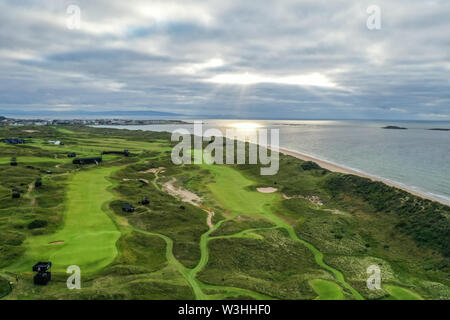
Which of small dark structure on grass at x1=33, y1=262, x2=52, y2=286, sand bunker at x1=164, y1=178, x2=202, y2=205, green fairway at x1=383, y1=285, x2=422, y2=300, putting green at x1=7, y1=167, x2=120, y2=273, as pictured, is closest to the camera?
small dark structure on grass at x1=33, y1=262, x2=52, y2=286

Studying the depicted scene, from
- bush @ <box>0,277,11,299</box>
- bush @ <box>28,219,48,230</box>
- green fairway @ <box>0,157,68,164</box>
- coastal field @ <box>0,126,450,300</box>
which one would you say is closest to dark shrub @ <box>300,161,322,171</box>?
coastal field @ <box>0,126,450,300</box>

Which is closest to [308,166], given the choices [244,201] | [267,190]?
[267,190]

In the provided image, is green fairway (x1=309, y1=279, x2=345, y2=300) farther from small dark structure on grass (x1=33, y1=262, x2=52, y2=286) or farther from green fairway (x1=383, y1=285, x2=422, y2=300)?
small dark structure on grass (x1=33, y1=262, x2=52, y2=286)

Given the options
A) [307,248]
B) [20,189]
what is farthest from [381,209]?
[20,189]

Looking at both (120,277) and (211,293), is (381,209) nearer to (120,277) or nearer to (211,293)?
(211,293)

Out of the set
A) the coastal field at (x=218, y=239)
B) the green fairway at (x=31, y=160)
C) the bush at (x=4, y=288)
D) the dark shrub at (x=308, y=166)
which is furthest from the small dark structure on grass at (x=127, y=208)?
the dark shrub at (x=308, y=166)

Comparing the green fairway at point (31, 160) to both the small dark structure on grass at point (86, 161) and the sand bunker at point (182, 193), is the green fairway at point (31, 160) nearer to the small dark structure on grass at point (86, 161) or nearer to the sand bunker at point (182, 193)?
the small dark structure on grass at point (86, 161)
